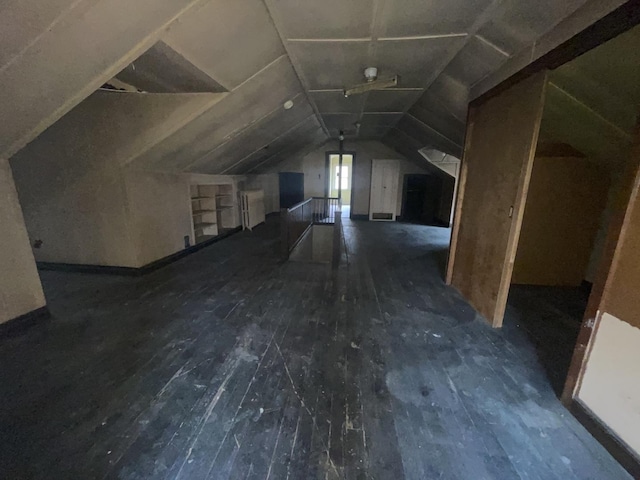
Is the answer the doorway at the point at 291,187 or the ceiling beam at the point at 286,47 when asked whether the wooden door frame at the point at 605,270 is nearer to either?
the ceiling beam at the point at 286,47

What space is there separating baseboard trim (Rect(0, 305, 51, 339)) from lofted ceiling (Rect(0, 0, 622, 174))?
4.45ft

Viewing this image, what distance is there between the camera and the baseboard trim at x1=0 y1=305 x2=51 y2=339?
219 centimetres

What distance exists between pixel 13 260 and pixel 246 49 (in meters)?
2.61

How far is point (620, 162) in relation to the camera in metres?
2.70

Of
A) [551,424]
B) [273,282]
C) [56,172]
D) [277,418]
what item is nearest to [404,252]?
[273,282]

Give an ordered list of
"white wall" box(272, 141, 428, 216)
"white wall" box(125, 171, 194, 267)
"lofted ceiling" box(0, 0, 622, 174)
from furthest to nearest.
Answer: "white wall" box(272, 141, 428, 216), "white wall" box(125, 171, 194, 267), "lofted ceiling" box(0, 0, 622, 174)

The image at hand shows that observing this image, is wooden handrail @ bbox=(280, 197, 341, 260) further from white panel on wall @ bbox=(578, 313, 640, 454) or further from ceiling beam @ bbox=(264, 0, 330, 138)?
white panel on wall @ bbox=(578, 313, 640, 454)

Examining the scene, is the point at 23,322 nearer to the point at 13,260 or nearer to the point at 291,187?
the point at 13,260

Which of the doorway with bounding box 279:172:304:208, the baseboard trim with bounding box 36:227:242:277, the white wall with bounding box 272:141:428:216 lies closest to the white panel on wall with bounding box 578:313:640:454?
the baseboard trim with bounding box 36:227:242:277

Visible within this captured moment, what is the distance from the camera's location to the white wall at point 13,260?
2.17 m

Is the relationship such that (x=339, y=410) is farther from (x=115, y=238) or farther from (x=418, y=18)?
(x=115, y=238)

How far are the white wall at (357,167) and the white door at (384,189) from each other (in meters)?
0.14

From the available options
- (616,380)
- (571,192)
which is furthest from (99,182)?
(571,192)

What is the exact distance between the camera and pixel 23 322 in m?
2.30
